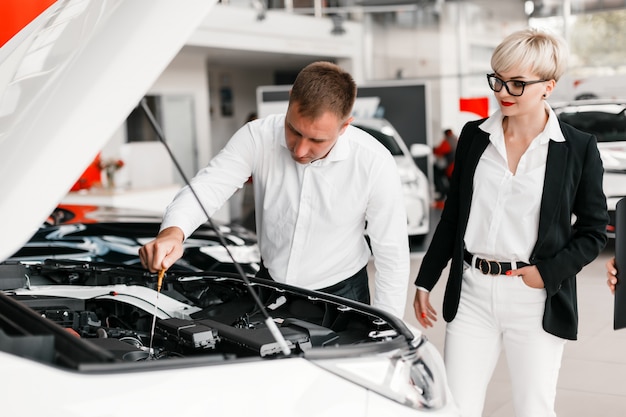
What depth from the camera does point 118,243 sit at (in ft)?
15.3

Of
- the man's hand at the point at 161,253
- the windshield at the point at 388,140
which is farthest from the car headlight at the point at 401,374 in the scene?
the windshield at the point at 388,140

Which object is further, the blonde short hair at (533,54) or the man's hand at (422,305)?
the man's hand at (422,305)

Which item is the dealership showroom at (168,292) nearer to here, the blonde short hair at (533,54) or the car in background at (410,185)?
the blonde short hair at (533,54)

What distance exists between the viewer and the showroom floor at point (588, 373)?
4.11m

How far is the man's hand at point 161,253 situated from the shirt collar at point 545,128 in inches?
41.4

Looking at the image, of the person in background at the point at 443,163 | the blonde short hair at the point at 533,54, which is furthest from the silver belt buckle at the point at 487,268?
the person in background at the point at 443,163

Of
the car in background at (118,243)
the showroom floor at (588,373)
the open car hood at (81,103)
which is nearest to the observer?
the open car hood at (81,103)

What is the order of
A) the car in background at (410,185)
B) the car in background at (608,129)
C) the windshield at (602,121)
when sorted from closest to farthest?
1. the car in background at (608,129)
2. the windshield at (602,121)
3. the car in background at (410,185)

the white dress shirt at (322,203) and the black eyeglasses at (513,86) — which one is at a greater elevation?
the black eyeglasses at (513,86)

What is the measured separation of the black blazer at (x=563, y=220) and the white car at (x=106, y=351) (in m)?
0.56

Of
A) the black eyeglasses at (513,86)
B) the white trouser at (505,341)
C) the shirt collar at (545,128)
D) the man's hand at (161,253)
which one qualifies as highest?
the black eyeglasses at (513,86)

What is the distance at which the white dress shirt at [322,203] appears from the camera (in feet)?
8.84

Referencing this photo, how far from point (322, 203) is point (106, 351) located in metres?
1.13

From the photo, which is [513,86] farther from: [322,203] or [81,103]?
[81,103]
